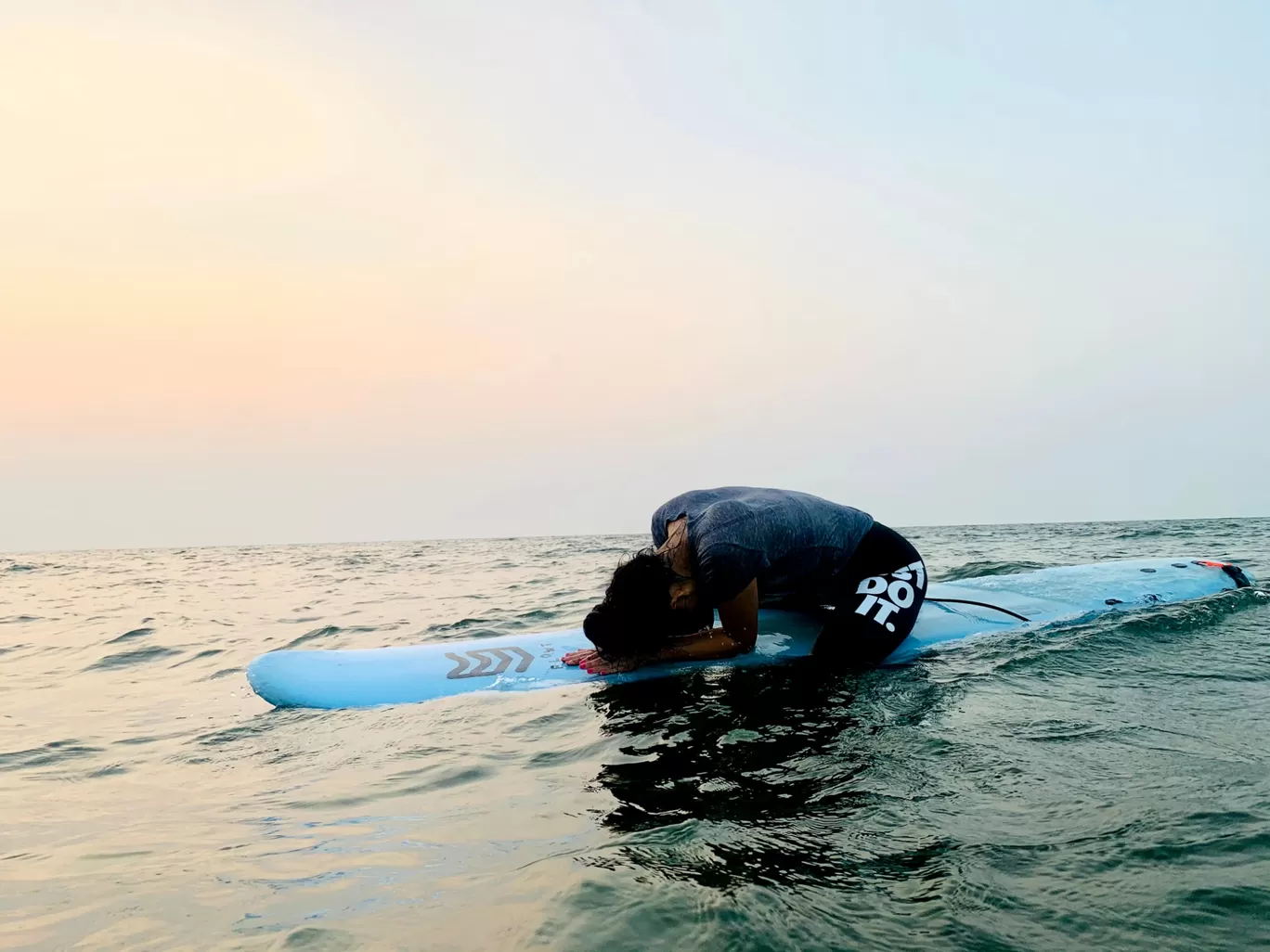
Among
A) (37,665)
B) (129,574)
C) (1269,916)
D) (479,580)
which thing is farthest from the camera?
(129,574)

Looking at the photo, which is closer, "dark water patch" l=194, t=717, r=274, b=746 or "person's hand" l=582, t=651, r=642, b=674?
"dark water patch" l=194, t=717, r=274, b=746

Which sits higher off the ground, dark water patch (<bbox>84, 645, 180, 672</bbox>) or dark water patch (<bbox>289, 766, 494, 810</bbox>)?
dark water patch (<bbox>289, 766, 494, 810</bbox>)

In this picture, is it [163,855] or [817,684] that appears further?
[817,684]

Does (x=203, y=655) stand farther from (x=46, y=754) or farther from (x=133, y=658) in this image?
(x=46, y=754)

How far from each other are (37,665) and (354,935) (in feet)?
21.0

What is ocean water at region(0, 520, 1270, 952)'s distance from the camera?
1773mm

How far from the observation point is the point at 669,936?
167cm

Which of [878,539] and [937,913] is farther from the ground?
Answer: [878,539]

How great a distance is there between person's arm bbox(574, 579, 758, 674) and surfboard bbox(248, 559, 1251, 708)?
11cm

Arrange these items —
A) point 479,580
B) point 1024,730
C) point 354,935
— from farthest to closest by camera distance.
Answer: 1. point 479,580
2. point 1024,730
3. point 354,935

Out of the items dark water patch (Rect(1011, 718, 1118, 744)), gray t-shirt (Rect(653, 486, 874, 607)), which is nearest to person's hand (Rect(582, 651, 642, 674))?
gray t-shirt (Rect(653, 486, 874, 607))

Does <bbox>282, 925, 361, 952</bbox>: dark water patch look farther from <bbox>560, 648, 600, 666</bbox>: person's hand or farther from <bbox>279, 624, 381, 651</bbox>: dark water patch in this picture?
<bbox>279, 624, 381, 651</bbox>: dark water patch

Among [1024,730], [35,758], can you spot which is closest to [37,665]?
[35,758]

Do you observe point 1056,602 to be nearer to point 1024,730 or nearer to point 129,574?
point 1024,730
